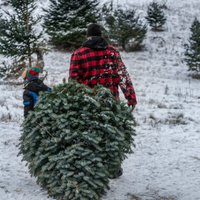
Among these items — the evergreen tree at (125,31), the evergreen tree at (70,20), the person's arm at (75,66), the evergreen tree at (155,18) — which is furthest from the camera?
the evergreen tree at (155,18)

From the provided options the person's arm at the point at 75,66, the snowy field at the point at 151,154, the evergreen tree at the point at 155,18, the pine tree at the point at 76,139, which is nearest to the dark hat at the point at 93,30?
the person's arm at the point at 75,66

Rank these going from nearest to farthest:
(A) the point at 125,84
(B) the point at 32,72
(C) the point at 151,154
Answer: (A) the point at 125,84, (B) the point at 32,72, (C) the point at 151,154

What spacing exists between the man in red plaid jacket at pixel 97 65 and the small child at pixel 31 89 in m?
0.78

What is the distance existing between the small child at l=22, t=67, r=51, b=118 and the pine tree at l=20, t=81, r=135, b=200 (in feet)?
3.26

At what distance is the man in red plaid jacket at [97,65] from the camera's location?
4.22 metres

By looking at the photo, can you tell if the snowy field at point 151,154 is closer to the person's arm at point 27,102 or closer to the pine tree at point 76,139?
the pine tree at point 76,139

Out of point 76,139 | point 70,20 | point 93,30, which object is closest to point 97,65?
point 93,30

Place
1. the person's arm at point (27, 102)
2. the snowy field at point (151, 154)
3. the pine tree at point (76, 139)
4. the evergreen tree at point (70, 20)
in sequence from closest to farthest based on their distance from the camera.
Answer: the pine tree at point (76, 139) → the snowy field at point (151, 154) → the person's arm at point (27, 102) → the evergreen tree at point (70, 20)

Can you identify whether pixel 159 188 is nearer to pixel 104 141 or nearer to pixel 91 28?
pixel 104 141

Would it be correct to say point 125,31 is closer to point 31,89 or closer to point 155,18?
point 155,18

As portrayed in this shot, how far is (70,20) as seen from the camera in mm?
21375

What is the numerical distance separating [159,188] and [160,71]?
619 inches

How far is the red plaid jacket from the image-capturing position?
4223 millimetres

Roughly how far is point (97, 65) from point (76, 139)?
131 centimetres
